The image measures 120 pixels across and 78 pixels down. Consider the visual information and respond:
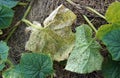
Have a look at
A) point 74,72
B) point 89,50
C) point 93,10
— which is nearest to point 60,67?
point 74,72

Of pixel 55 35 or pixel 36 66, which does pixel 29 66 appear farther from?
pixel 55 35

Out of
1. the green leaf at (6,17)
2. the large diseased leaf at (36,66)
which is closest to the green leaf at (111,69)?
the large diseased leaf at (36,66)

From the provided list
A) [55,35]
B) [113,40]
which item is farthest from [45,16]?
[113,40]

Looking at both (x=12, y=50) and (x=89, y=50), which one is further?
(x=12, y=50)

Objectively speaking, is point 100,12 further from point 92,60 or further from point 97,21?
point 92,60

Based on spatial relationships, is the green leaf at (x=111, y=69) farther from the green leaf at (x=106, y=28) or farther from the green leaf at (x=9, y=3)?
the green leaf at (x=9, y=3)
